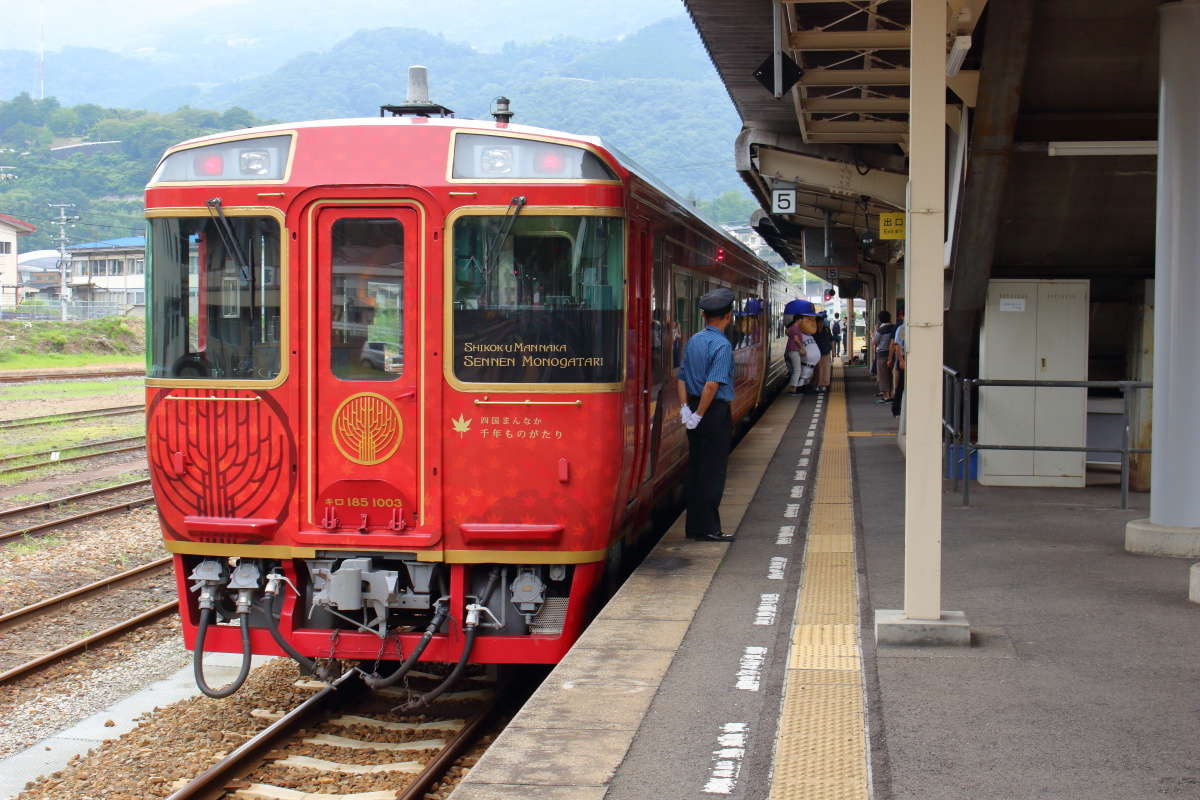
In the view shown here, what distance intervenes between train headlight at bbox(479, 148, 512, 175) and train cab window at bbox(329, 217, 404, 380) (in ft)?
1.68

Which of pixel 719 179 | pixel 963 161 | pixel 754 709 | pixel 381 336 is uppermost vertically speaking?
pixel 719 179

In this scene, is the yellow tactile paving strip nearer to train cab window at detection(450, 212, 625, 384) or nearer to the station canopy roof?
train cab window at detection(450, 212, 625, 384)

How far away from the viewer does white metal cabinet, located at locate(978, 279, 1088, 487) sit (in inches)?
444

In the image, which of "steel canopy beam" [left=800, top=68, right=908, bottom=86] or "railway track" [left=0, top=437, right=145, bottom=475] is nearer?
"steel canopy beam" [left=800, top=68, right=908, bottom=86]

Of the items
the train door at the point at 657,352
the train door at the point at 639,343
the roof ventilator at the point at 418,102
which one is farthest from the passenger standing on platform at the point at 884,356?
the roof ventilator at the point at 418,102

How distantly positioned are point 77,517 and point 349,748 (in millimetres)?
7742

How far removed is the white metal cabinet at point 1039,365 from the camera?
1128 centimetres

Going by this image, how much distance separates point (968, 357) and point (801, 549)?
196 inches

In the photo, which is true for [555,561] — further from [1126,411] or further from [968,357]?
[968,357]

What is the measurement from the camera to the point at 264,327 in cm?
673

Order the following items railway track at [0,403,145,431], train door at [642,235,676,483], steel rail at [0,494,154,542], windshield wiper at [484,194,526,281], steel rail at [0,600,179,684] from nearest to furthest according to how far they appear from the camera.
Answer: windshield wiper at [484,194,526,281]
train door at [642,235,676,483]
steel rail at [0,600,179,684]
steel rail at [0,494,154,542]
railway track at [0,403,145,431]

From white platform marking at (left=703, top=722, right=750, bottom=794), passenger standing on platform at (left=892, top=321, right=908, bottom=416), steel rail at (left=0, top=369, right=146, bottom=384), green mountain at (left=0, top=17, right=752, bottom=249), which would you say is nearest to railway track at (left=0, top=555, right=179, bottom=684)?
white platform marking at (left=703, top=722, right=750, bottom=794)

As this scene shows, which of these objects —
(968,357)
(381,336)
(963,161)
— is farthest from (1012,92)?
(381,336)

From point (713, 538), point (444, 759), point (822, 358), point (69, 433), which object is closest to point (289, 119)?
point (822, 358)
